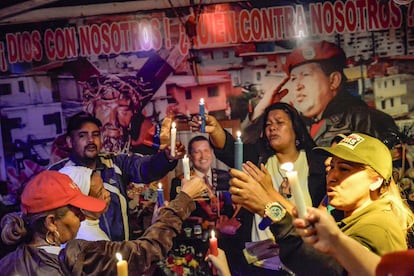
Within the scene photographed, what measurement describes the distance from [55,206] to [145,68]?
1707mm

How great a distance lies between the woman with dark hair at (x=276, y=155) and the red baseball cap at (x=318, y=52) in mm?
458

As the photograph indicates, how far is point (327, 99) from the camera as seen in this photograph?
441 cm

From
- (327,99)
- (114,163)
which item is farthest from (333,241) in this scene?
(114,163)

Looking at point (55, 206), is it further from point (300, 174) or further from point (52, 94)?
point (300, 174)

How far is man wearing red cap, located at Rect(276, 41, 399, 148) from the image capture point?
4.40 m

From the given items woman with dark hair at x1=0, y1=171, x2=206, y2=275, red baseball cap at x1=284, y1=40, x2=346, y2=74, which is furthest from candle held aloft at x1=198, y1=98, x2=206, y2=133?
woman with dark hair at x1=0, y1=171, x2=206, y2=275

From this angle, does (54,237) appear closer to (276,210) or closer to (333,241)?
(276,210)

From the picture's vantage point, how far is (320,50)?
4395 millimetres

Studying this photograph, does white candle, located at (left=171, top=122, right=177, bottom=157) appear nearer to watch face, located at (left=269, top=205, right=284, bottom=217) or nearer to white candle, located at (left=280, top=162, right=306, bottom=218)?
watch face, located at (left=269, top=205, right=284, bottom=217)

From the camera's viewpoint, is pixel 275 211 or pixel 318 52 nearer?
pixel 275 211

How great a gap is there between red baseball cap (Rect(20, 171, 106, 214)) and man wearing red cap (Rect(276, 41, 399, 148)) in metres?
2.03

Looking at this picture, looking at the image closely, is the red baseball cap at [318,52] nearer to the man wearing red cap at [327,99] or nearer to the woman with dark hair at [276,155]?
the man wearing red cap at [327,99]

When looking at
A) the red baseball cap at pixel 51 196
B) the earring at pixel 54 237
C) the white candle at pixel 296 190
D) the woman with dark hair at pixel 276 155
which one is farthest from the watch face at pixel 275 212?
the earring at pixel 54 237

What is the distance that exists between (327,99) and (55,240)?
262cm
